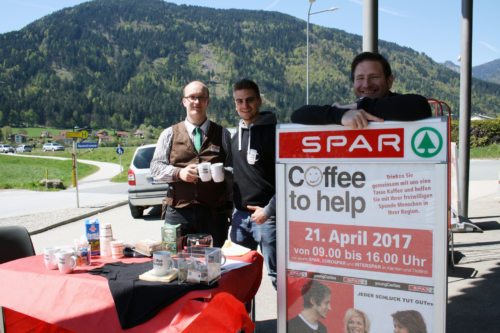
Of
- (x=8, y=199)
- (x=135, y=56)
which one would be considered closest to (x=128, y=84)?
(x=135, y=56)

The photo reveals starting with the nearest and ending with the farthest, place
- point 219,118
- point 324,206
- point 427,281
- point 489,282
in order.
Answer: point 427,281 → point 324,206 → point 489,282 → point 219,118

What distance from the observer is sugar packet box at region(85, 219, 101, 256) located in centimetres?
286

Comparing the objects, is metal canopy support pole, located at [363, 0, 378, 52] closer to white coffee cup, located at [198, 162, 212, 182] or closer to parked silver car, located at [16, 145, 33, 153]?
white coffee cup, located at [198, 162, 212, 182]

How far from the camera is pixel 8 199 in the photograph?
1530cm

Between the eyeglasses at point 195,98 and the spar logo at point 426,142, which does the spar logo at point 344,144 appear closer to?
the spar logo at point 426,142

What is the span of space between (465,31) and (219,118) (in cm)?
12632

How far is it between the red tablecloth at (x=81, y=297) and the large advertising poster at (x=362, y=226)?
1.45ft

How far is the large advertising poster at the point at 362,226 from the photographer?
1923 millimetres

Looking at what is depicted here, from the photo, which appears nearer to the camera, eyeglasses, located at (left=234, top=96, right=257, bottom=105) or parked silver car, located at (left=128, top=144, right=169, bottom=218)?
eyeglasses, located at (left=234, top=96, right=257, bottom=105)

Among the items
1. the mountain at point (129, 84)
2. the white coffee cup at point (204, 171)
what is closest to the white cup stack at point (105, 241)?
the white coffee cup at point (204, 171)

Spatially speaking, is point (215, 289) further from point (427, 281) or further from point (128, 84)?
point (128, 84)

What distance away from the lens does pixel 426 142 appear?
6.27 feet

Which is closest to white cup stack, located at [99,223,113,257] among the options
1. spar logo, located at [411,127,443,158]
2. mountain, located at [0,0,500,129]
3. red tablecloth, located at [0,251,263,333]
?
red tablecloth, located at [0,251,263,333]

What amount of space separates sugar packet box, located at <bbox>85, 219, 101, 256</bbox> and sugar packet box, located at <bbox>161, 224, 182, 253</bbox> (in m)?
0.47
